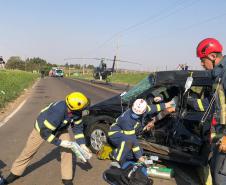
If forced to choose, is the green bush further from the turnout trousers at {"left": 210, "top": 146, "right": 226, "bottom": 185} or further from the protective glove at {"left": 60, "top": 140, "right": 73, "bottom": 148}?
the turnout trousers at {"left": 210, "top": 146, "right": 226, "bottom": 185}

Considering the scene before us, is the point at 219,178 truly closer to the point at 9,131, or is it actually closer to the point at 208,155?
the point at 208,155

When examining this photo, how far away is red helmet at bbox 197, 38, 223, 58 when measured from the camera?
172 inches

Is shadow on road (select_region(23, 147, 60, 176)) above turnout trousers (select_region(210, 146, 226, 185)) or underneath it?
underneath

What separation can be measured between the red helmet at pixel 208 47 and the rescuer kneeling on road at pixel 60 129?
6.26 ft

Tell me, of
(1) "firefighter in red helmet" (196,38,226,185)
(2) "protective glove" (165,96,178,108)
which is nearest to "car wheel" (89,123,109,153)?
(2) "protective glove" (165,96,178,108)

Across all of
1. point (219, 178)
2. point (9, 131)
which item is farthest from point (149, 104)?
point (9, 131)

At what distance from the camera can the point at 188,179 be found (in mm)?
6770

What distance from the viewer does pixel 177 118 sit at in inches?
270

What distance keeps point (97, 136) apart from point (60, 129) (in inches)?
89.2

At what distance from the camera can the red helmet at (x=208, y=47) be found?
437cm

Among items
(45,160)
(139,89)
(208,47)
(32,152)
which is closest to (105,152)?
(45,160)

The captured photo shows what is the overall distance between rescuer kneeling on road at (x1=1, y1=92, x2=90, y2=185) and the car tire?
206 cm

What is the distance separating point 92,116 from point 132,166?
2.91 metres

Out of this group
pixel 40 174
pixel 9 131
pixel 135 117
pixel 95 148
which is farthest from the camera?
pixel 9 131
